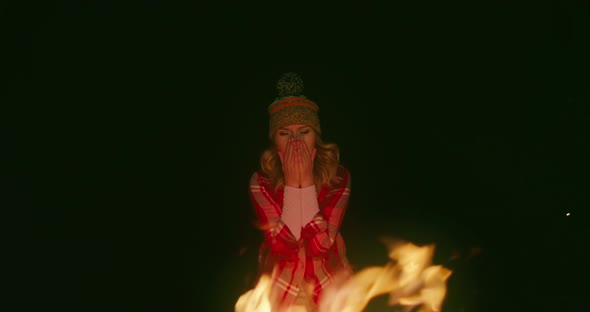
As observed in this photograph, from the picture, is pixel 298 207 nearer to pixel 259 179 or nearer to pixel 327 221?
pixel 327 221

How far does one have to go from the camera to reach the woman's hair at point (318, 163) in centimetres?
289

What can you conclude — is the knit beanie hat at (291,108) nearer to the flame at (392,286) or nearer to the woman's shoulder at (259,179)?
the woman's shoulder at (259,179)

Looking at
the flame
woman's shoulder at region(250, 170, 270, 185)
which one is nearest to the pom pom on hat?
woman's shoulder at region(250, 170, 270, 185)

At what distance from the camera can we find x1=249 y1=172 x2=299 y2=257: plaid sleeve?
2742mm

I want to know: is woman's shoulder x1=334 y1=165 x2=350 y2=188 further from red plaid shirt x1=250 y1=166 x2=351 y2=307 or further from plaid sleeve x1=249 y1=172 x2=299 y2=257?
plaid sleeve x1=249 y1=172 x2=299 y2=257

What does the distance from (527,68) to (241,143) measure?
1.75 meters

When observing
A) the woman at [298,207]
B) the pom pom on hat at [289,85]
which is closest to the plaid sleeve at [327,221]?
the woman at [298,207]

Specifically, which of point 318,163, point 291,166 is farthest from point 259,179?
point 318,163

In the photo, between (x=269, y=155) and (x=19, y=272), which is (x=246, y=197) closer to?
(x=269, y=155)

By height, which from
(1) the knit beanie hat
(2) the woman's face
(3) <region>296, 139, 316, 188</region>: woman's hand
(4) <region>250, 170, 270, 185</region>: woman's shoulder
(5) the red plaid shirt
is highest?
(1) the knit beanie hat

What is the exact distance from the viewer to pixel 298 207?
109 inches

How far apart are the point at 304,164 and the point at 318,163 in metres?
0.17

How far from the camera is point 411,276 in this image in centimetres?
307

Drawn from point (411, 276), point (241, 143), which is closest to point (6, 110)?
point (241, 143)
